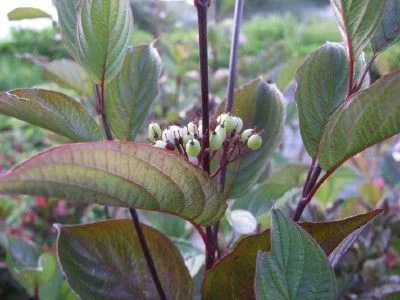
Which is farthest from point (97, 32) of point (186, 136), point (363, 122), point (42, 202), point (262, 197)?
point (42, 202)

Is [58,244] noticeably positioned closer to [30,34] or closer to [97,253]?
[97,253]

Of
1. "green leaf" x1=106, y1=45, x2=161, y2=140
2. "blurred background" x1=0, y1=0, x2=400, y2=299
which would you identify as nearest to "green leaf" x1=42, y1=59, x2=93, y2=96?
"blurred background" x1=0, y1=0, x2=400, y2=299

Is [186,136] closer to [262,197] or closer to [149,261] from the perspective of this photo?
[149,261]

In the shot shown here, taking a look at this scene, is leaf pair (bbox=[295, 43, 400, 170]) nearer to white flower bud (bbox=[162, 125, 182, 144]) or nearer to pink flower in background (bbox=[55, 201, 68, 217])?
white flower bud (bbox=[162, 125, 182, 144])

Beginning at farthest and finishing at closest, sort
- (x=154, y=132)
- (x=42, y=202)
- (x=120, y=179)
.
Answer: (x=42, y=202), (x=154, y=132), (x=120, y=179)

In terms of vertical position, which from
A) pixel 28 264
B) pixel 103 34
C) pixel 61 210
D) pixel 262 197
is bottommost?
pixel 61 210

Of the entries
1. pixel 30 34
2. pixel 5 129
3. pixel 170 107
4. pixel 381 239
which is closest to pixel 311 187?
pixel 381 239

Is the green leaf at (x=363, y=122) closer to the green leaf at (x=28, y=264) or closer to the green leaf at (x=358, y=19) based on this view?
the green leaf at (x=358, y=19)
